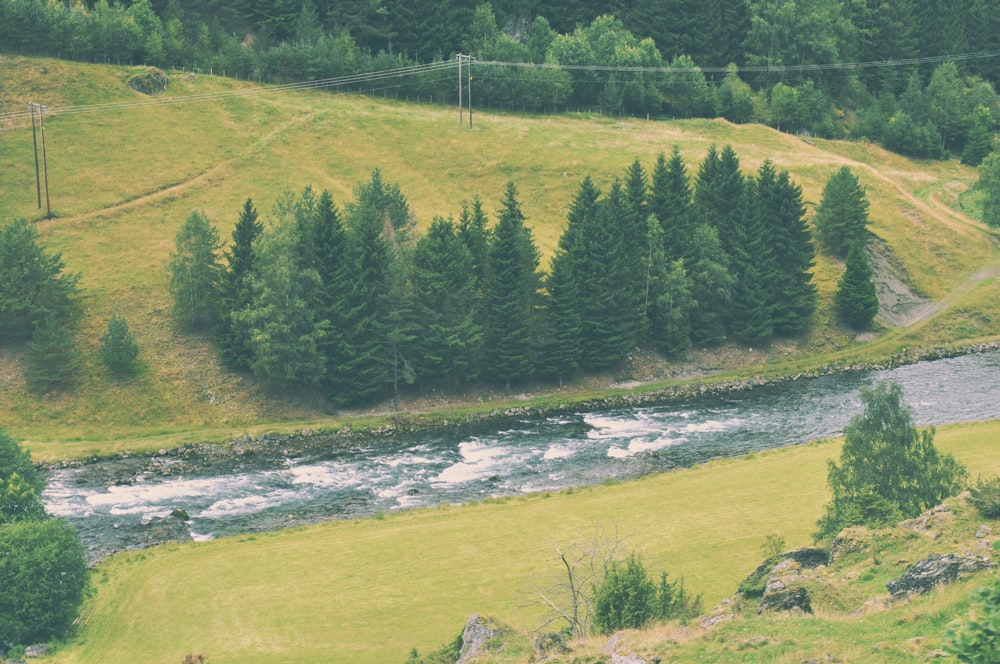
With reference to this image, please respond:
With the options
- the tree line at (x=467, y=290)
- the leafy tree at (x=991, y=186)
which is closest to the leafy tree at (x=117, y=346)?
the tree line at (x=467, y=290)

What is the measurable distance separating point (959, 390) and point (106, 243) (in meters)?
90.0

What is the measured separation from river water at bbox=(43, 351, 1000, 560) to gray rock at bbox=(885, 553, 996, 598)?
40.0 metres

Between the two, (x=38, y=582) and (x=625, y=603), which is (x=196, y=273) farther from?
(x=625, y=603)

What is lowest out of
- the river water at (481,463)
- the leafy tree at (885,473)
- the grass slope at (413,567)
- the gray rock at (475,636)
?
the river water at (481,463)

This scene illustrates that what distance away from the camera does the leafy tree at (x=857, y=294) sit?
4769 inches

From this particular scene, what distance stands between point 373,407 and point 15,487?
Result: 1699 inches

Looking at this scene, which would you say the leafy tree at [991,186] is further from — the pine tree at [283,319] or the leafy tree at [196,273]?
the leafy tree at [196,273]

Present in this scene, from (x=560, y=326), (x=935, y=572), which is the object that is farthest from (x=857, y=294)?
(x=935, y=572)

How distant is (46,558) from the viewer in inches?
2202

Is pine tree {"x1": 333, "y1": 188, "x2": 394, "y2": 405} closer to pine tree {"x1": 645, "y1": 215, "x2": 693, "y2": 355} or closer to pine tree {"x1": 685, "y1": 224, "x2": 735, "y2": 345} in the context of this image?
pine tree {"x1": 645, "y1": 215, "x2": 693, "y2": 355}

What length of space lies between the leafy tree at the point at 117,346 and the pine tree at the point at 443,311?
26.5m

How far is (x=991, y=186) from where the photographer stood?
140 m

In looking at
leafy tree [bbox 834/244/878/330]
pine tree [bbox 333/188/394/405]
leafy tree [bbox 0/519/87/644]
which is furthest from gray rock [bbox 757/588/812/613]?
leafy tree [bbox 834/244/878/330]

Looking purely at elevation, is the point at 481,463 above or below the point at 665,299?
below
